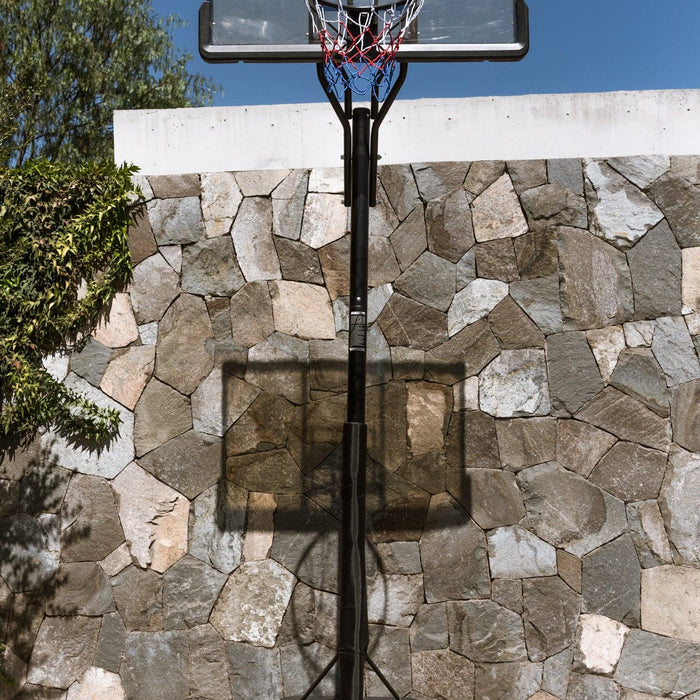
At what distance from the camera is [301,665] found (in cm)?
337

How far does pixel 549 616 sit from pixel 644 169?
2.08 m

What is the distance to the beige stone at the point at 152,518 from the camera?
11.4ft

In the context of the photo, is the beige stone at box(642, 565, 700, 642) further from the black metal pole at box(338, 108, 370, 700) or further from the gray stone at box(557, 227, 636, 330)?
the black metal pole at box(338, 108, 370, 700)

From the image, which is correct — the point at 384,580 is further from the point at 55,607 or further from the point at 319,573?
the point at 55,607

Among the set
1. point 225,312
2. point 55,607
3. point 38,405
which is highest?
point 225,312

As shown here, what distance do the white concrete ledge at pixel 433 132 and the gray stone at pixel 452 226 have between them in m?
0.21

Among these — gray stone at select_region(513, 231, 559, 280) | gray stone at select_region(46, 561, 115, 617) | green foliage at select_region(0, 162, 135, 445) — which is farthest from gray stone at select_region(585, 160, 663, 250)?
gray stone at select_region(46, 561, 115, 617)

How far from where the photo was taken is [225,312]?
3.53 meters

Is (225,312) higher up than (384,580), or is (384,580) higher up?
(225,312)

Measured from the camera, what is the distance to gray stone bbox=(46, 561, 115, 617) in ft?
11.4

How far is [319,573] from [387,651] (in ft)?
1.50

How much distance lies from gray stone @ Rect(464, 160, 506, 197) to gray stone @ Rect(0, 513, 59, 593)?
8.44 ft

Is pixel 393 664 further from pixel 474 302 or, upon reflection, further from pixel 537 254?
pixel 537 254

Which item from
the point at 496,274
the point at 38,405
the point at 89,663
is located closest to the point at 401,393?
the point at 496,274
